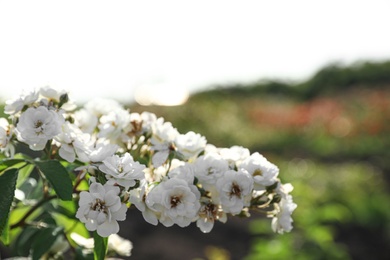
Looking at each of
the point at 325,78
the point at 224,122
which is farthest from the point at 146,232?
the point at 325,78

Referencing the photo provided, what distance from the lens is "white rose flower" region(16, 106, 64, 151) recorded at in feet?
3.15

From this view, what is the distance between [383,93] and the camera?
30.8 ft

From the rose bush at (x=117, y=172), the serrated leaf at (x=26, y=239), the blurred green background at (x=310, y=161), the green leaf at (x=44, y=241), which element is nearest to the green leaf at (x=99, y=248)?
the rose bush at (x=117, y=172)

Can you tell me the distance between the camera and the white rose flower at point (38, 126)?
0.96 m

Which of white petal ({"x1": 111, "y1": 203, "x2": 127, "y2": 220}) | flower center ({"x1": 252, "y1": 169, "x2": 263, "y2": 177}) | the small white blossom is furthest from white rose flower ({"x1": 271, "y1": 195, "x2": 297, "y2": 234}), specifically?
the small white blossom

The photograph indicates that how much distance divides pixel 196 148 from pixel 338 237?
287cm

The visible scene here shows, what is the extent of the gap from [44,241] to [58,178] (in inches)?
9.5

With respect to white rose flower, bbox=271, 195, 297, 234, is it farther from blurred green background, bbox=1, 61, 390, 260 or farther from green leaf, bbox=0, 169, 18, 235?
blurred green background, bbox=1, 61, 390, 260

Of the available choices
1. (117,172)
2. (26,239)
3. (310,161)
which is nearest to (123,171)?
(117,172)

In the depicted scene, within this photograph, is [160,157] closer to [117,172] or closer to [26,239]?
[117,172]

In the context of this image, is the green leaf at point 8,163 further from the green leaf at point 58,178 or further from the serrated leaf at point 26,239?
the serrated leaf at point 26,239

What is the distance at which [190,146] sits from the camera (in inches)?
41.9

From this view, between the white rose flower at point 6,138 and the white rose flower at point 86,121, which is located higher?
the white rose flower at point 6,138

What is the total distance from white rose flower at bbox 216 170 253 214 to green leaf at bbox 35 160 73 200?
242 millimetres
